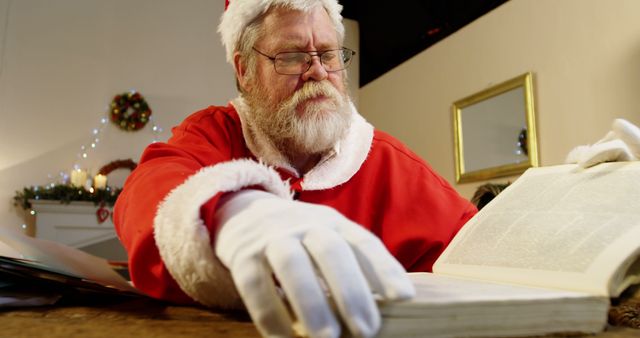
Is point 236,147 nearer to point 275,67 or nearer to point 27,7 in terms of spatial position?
point 275,67

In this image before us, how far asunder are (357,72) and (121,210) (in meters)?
4.05

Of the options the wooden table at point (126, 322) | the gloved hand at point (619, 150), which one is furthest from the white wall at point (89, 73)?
the gloved hand at point (619, 150)

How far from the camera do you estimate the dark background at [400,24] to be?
10.8 feet

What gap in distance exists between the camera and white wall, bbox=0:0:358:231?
3.75 meters

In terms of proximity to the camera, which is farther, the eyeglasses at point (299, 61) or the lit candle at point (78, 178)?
the lit candle at point (78, 178)

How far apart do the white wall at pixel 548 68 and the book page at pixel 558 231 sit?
1717 mm

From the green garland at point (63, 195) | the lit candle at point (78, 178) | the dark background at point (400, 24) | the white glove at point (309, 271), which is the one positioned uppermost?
the dark background at point (400, 24)

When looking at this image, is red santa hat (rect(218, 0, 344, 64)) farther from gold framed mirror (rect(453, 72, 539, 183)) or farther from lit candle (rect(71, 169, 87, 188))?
lit candle (rect(71, 169, 87, 188))

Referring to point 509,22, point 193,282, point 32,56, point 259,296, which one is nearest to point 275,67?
point 193,282

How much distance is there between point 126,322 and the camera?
0.45 m

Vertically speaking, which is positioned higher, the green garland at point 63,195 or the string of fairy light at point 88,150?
the string of fairy light at point 88,150

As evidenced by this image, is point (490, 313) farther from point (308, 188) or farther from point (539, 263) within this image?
point (308, 188)

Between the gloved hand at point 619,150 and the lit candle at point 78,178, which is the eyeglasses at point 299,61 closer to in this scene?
the gloved hand at point 619,150

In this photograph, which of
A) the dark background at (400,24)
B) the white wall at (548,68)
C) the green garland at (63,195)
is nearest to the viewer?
the white wall at (548,68)
